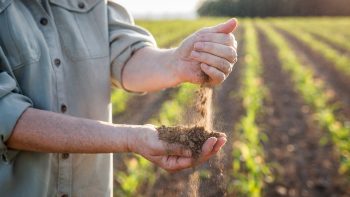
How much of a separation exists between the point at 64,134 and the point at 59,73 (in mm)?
270

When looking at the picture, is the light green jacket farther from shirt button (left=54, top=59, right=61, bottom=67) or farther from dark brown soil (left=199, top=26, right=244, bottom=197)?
dark brown soil (left=199, top=26, right=244, bottom=197)

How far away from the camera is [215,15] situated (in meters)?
46.4

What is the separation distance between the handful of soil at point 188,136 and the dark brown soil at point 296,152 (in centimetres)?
294

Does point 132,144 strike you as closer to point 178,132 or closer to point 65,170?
point 178,132

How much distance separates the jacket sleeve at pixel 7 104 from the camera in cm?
158

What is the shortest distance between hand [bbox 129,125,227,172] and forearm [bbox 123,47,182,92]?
0.33m

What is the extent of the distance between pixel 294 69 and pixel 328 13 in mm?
41742

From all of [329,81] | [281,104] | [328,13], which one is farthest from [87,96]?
[328,13]

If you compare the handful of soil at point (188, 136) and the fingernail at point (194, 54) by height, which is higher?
the fingernail at point (194, 54)

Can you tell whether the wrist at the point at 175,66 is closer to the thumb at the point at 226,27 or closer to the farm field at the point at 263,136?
the farm field at the point at 263,136

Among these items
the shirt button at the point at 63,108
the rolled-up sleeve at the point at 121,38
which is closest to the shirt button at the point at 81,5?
the rolled-up sleeve at the point at 121,38

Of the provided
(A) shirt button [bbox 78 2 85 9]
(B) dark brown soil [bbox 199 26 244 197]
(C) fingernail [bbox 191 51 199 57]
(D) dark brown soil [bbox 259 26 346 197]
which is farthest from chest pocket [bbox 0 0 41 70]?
(D) dark brown soil [bbox 259 26 346 197]

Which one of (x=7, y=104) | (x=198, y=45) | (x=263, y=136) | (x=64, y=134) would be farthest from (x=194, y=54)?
(x=263, y=136)

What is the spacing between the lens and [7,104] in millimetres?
1588
